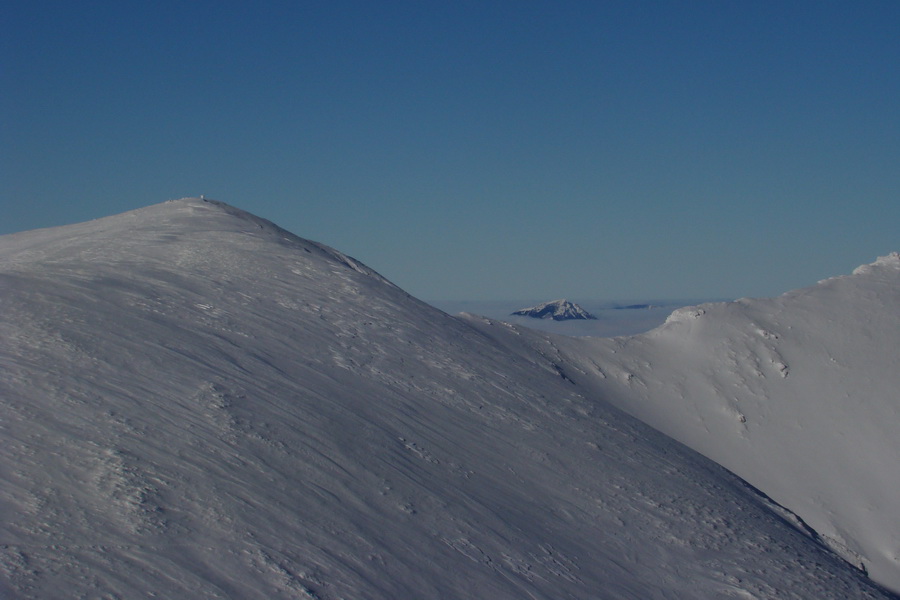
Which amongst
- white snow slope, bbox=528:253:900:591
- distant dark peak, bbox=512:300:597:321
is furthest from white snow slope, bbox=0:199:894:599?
distant dark peak, bbox=512:300:597:321

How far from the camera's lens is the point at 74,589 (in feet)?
21.9

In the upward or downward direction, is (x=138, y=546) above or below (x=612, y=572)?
below

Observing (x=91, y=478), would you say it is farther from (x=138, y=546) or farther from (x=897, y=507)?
(x=897, y=507)

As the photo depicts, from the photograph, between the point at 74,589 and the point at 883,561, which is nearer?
the point at 74,589

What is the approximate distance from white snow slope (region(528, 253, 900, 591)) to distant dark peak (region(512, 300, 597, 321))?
282 ft

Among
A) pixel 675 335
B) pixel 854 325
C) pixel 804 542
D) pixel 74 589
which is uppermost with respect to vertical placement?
pixel 854 325

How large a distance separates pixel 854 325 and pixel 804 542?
16982mm

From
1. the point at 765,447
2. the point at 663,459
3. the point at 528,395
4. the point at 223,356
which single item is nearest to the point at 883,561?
the point at 765,447

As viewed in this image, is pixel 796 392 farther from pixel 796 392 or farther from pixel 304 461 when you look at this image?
pixel 304 461

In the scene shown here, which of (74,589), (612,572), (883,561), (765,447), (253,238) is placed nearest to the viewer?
(74,589)

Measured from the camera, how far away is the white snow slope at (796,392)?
73.2ft

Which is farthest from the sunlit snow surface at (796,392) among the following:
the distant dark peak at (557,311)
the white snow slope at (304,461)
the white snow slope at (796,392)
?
the distant dark peak at (557,311)

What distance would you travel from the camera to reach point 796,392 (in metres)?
26.9

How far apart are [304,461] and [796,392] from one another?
22.2m
